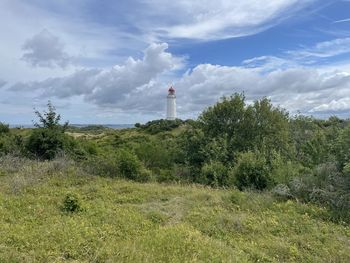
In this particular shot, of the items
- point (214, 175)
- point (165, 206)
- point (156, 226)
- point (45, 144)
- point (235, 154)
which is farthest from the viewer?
point (235, 154)

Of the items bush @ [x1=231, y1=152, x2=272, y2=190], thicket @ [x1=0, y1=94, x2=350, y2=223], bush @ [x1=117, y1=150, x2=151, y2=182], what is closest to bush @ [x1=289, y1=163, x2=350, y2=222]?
thicket @ [x1=0, y1=94, x2=350, y2=223]

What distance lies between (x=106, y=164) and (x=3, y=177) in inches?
160

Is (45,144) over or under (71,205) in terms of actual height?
over

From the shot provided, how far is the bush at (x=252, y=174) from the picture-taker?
49.3 feet

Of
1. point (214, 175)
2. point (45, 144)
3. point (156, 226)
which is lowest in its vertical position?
point (156, 226)

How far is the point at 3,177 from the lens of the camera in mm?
14594

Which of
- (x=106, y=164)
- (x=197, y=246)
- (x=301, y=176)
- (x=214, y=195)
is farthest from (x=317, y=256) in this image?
(x=106, y=164)

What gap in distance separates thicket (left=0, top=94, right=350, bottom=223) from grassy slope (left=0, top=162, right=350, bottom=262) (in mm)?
1486

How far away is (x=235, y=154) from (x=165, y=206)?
11.1 metres

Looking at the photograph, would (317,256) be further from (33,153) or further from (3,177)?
(33,153)

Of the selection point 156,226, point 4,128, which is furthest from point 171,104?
point 156,226

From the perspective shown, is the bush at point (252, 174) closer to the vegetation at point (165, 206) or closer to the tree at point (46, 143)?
the vegetation at point (165, 206)

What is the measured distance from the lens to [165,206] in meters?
11.6

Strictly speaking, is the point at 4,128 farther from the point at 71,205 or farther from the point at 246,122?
the point at 71,205
